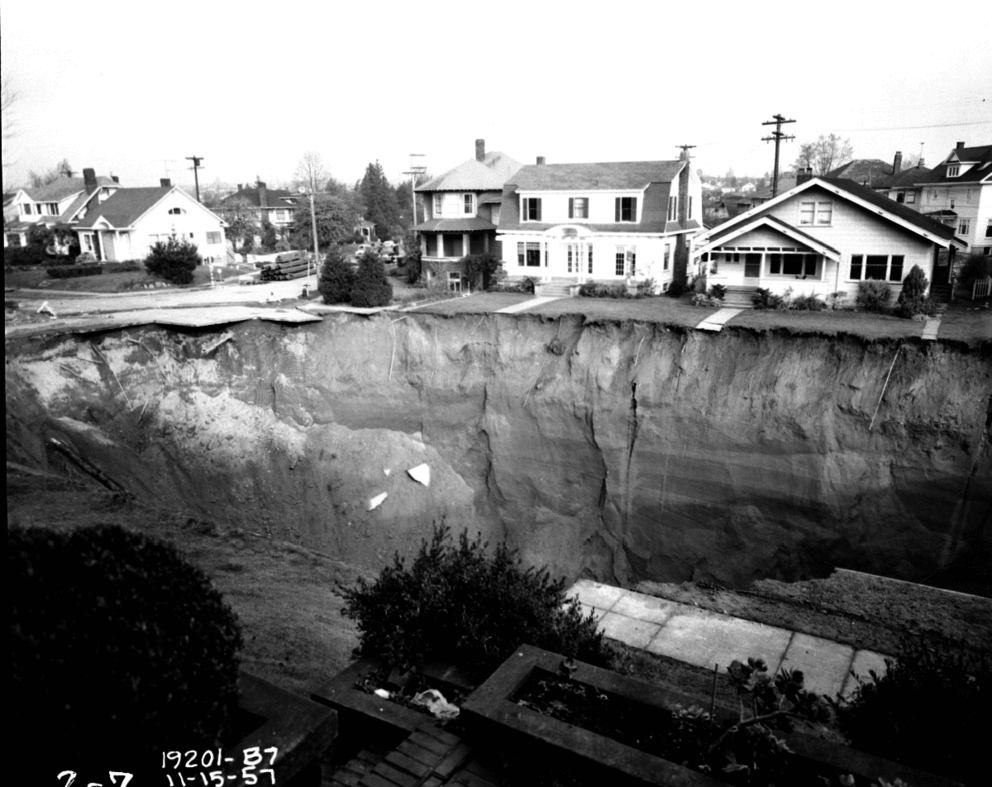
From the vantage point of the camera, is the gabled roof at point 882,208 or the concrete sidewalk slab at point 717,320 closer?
the concrete sidewalk slab at point 717,320

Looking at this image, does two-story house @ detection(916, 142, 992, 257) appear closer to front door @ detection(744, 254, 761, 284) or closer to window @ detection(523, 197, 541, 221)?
front door @ detection(744, 254, 761, 284)

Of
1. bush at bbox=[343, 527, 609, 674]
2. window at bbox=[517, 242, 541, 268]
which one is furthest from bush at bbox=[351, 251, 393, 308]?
bush at bbox=[343, 527, 609, 674]

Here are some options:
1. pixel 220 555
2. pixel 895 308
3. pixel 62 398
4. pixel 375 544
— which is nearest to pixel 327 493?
pixel 375 544

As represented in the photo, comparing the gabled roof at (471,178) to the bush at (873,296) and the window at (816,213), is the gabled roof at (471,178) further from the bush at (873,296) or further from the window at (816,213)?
the bush at (873,296)

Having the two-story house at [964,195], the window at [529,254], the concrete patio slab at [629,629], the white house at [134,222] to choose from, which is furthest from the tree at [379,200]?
the concrete patio slab at [629,629]

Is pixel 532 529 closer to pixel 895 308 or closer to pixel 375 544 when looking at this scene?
pixel 375 544

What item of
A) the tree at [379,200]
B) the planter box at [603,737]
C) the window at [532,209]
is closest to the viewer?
the planter box at [603,737]
